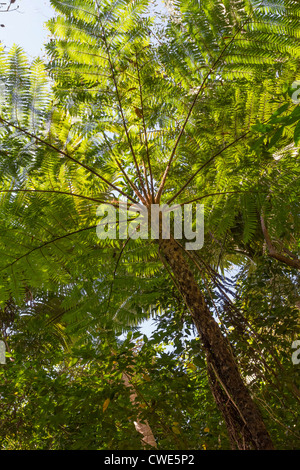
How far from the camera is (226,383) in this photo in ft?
5.62

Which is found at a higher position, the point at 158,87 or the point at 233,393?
the point at 158,87

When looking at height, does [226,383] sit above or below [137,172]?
below

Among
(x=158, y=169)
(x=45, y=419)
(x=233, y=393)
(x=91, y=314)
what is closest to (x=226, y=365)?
(x=233, y=393)

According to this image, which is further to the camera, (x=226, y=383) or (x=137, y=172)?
(x=137, y=172)

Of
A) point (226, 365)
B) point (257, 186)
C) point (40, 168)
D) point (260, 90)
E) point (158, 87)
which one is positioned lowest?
point (226, 365)

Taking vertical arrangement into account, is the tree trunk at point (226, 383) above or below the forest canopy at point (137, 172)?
below

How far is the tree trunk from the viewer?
159 cm

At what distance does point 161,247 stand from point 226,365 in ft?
2.50

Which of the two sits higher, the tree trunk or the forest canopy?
the forest canopy

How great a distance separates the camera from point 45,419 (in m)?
2.17

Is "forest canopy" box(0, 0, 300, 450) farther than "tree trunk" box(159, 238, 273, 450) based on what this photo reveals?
Yes

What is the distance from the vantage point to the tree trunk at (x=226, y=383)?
1.59 meters

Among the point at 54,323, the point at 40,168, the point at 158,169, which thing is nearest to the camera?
the point at 40,168

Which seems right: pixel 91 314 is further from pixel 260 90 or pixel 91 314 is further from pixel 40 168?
pixel 260 90
